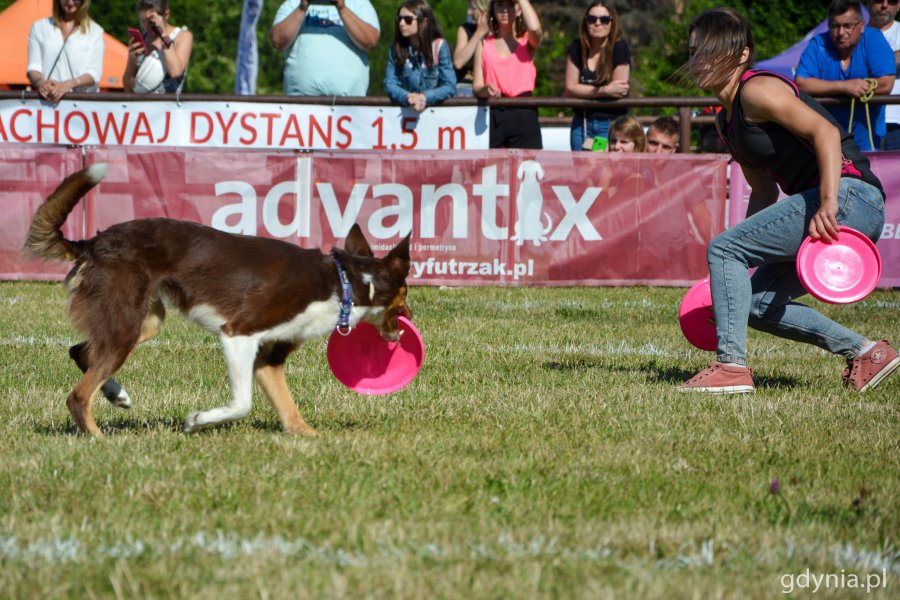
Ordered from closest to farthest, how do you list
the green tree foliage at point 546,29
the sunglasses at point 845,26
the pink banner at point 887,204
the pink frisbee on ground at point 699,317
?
Answer: the pink frisbee on ground at point 699,317
the sunglasses at point 845,26
the pink banner at point 887,204
the green tree foliage at point 546,29

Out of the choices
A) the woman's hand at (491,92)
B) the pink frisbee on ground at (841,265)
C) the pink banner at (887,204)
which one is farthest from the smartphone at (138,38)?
the pink frisbee on ground at (841,265)

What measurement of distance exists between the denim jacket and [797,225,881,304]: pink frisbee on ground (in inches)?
234

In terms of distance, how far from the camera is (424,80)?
11414 mm

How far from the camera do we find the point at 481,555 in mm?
3383

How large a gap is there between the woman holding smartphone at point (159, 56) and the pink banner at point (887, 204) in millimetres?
5735

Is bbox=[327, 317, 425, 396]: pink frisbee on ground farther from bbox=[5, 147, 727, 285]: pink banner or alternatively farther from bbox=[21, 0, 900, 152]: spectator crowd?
bbox=[21, 0, 900, 152]: spectator crowd

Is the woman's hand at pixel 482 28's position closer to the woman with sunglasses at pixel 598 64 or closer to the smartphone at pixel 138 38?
the woman with sunglasses at pixel 598 64

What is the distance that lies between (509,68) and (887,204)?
3930 mm

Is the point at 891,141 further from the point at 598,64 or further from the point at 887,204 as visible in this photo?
the point at 598,64

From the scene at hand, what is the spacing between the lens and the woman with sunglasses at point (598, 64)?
11.3 meters

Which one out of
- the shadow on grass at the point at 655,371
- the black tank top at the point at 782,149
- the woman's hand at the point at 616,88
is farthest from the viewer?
the woman's hand at the point at 616,88

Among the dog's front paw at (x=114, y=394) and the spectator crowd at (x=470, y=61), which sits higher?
the spectator crowd at (x=470, y=61)

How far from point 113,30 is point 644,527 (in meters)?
40.4

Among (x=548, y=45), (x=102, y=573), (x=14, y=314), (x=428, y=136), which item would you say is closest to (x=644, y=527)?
(x=102, y=573)
